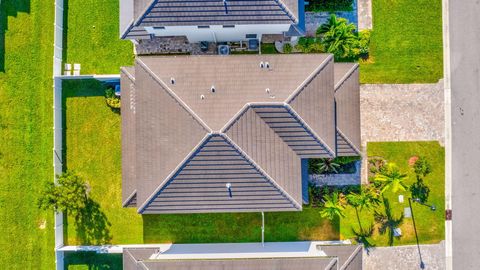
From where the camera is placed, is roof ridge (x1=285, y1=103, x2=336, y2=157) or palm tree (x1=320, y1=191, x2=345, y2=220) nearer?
roof ridge (x1=285, y1=103, x2=336, y2=157)

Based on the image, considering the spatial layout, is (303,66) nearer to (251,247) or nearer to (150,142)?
(150,142)

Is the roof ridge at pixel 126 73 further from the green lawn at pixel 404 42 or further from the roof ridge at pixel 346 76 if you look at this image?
the green lawn at pixel 404 42

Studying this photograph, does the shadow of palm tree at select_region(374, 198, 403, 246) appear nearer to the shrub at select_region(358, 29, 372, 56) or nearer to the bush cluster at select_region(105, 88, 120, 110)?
the shrub at select_region(358, 29, 372, 56)

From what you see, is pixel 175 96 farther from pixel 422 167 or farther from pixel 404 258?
pixel 404 258

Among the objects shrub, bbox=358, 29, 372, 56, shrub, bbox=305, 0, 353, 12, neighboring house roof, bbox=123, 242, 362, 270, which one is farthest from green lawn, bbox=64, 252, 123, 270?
shrub, bbox=358, 29, 372, 56

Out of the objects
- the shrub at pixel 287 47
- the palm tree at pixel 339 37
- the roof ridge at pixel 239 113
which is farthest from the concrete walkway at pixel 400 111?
the roof ridge at pixel 239 113

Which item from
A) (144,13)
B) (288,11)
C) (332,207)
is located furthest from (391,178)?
(144,13)

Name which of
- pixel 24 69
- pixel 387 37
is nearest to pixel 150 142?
pixel 24 69
